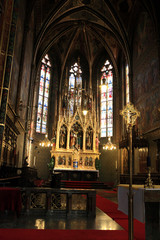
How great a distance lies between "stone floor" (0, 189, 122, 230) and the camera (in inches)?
200

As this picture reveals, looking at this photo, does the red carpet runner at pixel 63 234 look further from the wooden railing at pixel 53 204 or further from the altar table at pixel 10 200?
the wooden railing at pixel 53 204

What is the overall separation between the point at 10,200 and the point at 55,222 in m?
1.36

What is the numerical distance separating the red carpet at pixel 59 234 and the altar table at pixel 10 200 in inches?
52.2

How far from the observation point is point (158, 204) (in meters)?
4.00

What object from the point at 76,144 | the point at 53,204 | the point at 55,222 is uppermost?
the point at 76,144

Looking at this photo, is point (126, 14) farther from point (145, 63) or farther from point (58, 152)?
point (58, 152)

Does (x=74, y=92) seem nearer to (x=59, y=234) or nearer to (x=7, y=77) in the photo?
(x=7, y=77)

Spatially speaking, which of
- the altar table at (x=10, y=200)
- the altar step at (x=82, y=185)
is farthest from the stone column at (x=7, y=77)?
the altar step at (x=82, y=185)

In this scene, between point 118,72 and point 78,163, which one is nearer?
point 78,163

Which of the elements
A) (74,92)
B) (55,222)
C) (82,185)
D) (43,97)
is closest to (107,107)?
(74,92)

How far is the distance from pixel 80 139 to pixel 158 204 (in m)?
16.7


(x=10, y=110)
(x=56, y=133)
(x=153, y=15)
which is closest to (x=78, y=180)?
(x=56, y=133)

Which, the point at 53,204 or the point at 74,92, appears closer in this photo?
the point at 53,204

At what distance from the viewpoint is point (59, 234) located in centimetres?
441
